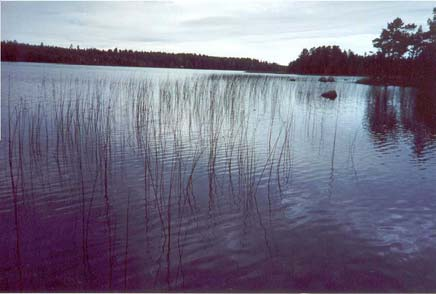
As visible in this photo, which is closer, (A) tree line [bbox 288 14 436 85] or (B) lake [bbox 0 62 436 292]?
(B) lake [bbox 0 62 436 292]

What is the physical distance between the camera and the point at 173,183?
5.36 m

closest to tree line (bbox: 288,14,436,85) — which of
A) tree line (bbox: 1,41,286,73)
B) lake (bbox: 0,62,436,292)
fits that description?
lake (bbox: 0,62,436,292)

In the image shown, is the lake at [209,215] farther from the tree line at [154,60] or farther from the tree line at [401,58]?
the tree line at [154,60]

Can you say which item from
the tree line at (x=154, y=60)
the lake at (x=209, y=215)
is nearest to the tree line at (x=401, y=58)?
the lake at (x=209, y=215)

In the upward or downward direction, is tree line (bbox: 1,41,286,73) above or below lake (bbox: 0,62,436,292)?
above

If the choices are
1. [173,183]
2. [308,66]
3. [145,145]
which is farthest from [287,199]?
[308,66]

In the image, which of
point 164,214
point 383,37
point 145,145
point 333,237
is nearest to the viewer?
point 333,237

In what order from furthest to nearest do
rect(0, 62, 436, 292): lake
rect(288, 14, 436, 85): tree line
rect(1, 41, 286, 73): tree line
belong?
rect(1, 41, 286, 73): tree line
rect(288, 14, 436, 85): tree line
rect(0, 62, 436, 292): lake

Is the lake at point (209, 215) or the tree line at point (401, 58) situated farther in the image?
the tree line at point (401, 58)

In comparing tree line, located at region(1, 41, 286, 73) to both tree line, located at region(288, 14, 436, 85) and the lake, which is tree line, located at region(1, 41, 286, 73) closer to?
tree line, located at region(288, 14, 436, 85)

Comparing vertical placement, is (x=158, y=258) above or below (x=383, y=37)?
below

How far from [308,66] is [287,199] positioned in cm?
5767

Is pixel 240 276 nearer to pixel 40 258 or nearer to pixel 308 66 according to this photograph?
pixel 40 258

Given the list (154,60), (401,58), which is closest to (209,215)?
(401,58)
